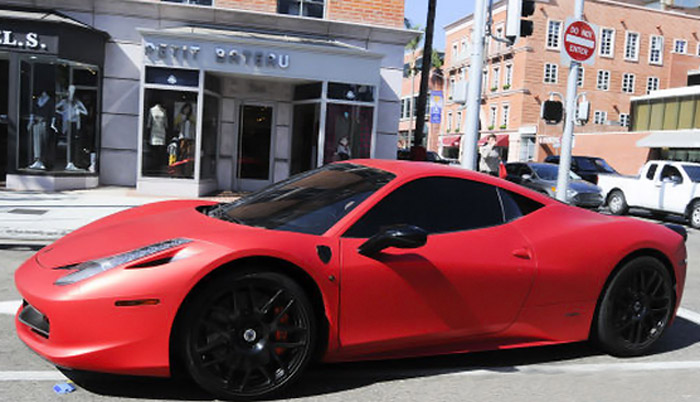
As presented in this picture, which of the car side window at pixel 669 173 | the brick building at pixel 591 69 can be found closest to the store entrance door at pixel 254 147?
the car side window at pixel 669 173

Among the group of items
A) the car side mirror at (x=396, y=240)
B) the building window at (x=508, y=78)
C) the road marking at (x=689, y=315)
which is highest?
the building window at (x=508, y=78)

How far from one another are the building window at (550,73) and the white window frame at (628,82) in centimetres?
682

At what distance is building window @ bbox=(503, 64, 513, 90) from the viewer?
5578 centimetres

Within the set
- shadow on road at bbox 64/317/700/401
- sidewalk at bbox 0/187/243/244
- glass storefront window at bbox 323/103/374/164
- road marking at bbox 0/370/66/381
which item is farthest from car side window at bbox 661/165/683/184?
road marking at bbox 0/370/66/381

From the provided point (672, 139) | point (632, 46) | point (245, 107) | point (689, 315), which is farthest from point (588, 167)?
point (632, 46)

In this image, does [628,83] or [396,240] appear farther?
[628,83]

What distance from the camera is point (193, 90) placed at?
15.3m

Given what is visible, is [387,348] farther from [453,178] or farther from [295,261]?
[453,178]

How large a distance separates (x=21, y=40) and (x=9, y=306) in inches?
428

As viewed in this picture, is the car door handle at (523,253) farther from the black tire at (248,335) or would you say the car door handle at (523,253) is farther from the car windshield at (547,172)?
the car windshield at (547,172)

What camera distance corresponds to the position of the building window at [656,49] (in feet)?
188

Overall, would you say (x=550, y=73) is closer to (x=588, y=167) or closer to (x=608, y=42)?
(x=608, y=42)

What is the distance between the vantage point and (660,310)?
473 cm

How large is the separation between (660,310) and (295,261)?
9.30 ft
